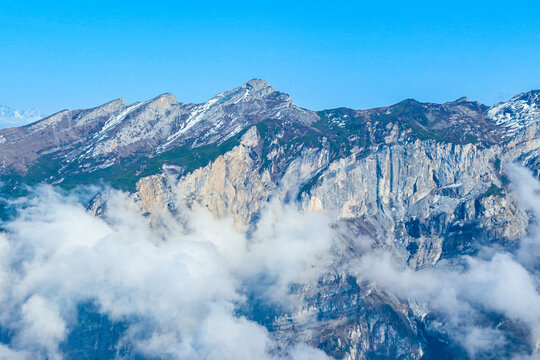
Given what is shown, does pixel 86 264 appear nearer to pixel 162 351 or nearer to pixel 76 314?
pixel 76 314

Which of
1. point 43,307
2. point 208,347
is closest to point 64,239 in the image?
point 43,307

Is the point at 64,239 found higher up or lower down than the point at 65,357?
higher up

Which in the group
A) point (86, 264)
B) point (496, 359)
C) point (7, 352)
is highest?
point (86, 264)

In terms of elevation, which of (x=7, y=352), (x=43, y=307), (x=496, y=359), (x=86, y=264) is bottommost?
(x=496, y=359)

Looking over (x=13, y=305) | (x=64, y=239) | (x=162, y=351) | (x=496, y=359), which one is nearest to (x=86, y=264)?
(x=64, y=239)

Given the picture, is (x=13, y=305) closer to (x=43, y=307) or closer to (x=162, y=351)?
(x=43, y=307)

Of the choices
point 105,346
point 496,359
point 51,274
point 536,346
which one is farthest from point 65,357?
point 536,346

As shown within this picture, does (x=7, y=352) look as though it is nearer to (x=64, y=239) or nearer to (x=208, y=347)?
(x=64, y=239)

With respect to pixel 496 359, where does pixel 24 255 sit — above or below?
above
